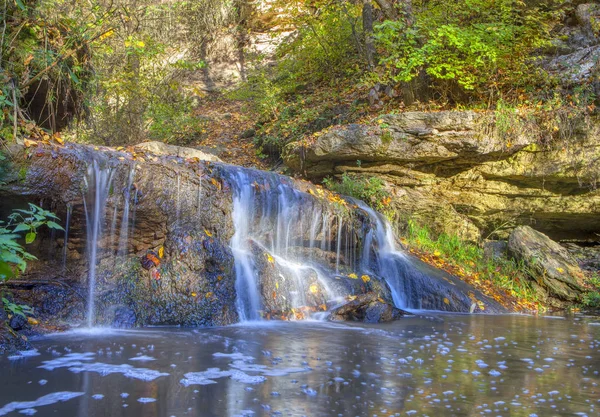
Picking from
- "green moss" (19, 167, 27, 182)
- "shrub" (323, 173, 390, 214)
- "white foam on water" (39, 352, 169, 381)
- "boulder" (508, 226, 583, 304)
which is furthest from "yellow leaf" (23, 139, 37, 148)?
"boulder" (508, 226, 583, 304)

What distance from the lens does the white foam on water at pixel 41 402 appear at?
2916 mm

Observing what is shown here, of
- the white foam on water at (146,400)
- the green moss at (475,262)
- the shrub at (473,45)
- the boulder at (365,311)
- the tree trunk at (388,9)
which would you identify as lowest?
the white foam on water at (146,400)

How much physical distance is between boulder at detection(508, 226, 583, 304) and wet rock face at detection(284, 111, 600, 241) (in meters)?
1.12

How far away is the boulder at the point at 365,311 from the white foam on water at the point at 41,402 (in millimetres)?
3935

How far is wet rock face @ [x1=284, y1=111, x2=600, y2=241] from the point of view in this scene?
9.80 metres

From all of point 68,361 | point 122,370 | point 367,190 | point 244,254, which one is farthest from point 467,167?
point 68,361

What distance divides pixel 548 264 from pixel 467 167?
2434 mm

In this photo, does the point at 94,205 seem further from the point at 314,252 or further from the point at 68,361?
the point at 314,252

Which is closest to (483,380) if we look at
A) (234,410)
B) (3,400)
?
(234,410)

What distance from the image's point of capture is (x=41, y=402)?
3029 millimetres

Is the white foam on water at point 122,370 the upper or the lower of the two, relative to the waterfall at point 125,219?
lower

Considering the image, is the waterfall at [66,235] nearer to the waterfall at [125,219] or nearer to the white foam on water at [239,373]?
the waterfall at [125,219]

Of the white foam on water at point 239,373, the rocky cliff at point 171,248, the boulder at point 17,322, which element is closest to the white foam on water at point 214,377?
the white foam on water at point 239,373

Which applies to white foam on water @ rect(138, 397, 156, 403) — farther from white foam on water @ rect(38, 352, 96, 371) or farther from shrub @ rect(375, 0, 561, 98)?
shrub @ rect(375, 0, 561, 98)
